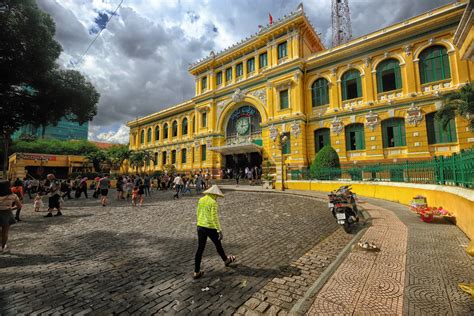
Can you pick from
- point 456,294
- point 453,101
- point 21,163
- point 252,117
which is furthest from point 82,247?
point 21,163

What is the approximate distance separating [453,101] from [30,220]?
2100 cm

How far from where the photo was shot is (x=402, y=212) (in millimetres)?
7789

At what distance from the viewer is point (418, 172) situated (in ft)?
29.9

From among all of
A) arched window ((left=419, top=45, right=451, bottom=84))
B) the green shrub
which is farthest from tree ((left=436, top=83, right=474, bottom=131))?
the green shrub

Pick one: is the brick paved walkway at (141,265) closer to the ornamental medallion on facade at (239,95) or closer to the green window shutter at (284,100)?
the green window shutter at (284,100)

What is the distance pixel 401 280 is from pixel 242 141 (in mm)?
23271

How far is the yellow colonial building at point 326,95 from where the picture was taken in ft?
51.4

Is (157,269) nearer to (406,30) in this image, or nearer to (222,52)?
(406,30)

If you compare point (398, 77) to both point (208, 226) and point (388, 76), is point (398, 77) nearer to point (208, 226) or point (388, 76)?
point (388, 76)

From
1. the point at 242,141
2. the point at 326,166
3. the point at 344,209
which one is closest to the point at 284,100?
the point at 242,141

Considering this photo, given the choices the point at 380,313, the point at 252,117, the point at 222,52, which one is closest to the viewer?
the point at 380,313

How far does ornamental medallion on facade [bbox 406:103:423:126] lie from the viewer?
52.5 ft

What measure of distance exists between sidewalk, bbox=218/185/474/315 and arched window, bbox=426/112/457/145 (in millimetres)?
14099

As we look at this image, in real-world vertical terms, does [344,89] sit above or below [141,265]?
above
